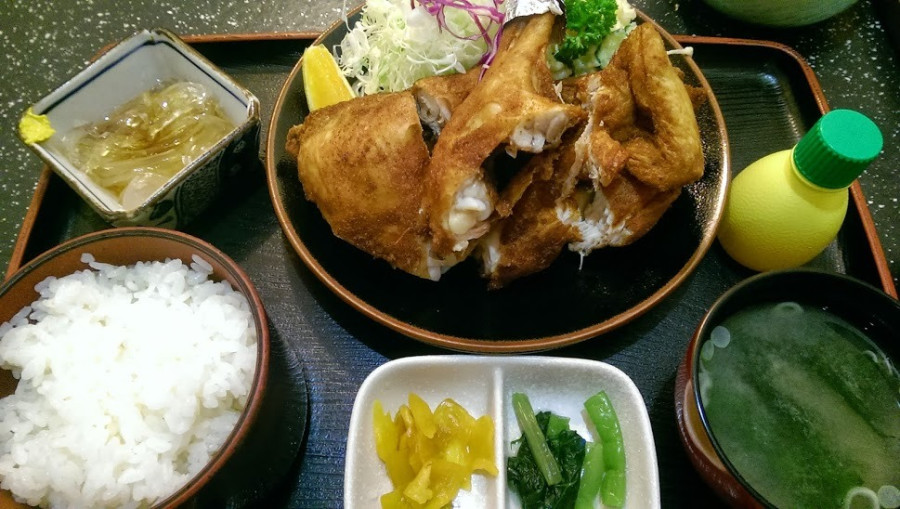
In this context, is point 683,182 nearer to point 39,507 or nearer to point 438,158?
point 438,158

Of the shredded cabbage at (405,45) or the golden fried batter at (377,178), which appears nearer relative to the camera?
the golden fried batter at (377,178)

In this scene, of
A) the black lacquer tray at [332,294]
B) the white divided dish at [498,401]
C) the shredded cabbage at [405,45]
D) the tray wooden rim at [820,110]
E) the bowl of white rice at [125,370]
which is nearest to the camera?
the bowl of white rice at [125,370]

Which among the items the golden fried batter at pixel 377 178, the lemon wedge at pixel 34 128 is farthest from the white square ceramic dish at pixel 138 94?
the golden fried batter at pixel 377 178

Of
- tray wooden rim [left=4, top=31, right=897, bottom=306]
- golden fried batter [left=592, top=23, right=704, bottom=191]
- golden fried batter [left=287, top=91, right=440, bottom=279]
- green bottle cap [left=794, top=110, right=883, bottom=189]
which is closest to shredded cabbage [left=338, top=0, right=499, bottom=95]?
tray wooden rim [left=4, top=31, right=897, bottom=306]

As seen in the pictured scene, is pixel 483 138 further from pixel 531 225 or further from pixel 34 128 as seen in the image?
pixel 34 128

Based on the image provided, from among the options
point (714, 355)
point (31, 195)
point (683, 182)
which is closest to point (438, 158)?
point (683, 182)

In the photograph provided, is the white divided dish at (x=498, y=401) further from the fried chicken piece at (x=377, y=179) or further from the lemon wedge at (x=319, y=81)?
the lemon wedge at (x=319, y=81)
